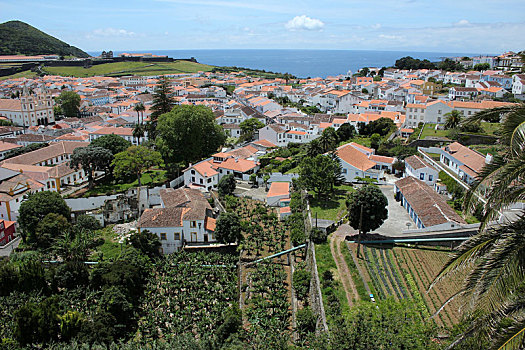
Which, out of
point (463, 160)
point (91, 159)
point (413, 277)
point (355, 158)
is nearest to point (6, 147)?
point (91, 159)

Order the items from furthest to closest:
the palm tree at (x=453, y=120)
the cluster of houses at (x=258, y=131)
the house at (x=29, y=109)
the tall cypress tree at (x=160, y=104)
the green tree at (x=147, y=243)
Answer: the house at (x=29, y=109) < the tall cypress tree at (x=160, y=104) < the palm tree at (x=453, y=120) < the cluster of houses at (x=258, y=131) < the green tree at (x=147, y=243)

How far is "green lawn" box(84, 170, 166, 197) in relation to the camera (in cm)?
3634

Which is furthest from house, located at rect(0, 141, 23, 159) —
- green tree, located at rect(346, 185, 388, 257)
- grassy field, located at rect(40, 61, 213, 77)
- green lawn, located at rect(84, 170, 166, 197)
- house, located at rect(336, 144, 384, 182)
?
grassy field, located at rect(40, 61, 213, 77)

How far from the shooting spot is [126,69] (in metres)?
131

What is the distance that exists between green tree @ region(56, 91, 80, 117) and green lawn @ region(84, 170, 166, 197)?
38427mm

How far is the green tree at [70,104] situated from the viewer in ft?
233

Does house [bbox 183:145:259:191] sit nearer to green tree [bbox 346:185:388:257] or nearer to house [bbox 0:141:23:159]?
green tree [bbox 346:185:388:257]

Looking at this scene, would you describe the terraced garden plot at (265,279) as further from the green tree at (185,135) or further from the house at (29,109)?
the house at (29,109)

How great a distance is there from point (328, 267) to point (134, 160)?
863 inches

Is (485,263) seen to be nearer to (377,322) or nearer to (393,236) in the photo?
(377,322)

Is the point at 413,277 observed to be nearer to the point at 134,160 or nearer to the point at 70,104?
the point at 134,160

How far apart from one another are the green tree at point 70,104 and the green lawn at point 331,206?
55.8 metres

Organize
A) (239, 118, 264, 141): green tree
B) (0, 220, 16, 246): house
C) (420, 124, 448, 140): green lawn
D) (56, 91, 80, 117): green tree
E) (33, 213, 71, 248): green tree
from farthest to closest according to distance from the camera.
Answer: (56, 91, 80, 117): green tree
(239, 118, 264, 141): green tree
(420, 124, 448, 140): green lawn
(0, 220, 16, 246): house
(33, 213, 71, 248): green tree

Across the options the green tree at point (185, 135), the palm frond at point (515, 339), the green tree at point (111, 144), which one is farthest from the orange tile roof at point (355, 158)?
the palm frond at point (515, 339)
